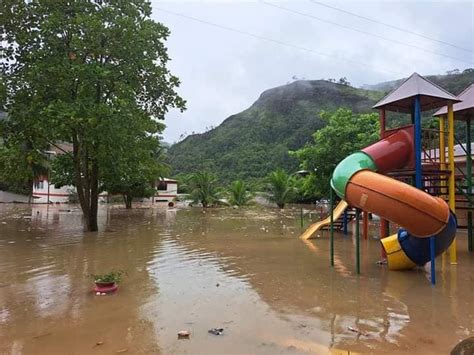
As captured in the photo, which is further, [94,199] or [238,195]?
[238,195]

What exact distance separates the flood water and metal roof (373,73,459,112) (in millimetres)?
3978

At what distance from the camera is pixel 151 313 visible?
6.00 meters

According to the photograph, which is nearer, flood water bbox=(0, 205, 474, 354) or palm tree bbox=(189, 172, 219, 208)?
flood water bbox=(0, 205, 474, 354)

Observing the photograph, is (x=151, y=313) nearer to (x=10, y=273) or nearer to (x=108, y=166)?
(x=10, y=273)

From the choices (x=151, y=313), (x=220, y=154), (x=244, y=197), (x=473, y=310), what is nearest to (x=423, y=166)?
(x=473, y=310)

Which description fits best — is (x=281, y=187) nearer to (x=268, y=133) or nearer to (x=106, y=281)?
(x=106, y=281)

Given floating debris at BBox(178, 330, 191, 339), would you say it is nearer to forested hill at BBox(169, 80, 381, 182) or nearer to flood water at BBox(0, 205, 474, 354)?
flood water at BBox(0, 205, 474, 354)

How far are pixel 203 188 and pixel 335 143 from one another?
21.0m

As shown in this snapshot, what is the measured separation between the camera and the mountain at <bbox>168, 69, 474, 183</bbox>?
64625 mm

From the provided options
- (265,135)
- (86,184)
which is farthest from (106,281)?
(265,135)

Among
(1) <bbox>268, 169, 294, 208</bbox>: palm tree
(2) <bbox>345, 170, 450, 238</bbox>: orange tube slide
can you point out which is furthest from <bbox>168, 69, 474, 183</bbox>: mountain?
(2) <bbox>345, 170, 450, 238</bbox>: orange tube slide

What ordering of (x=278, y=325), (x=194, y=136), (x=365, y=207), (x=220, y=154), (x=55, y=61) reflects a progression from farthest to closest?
(x=194, y=136)
(x=220, y=154)
(x=55, y=61)
(x=365, y=207)
(x=278, y=325)

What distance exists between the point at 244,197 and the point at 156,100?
24012 millimetres

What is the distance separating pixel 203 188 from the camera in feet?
130
